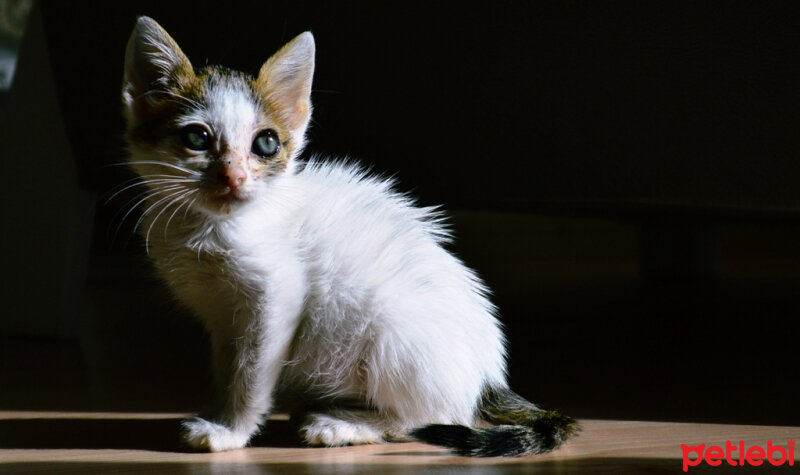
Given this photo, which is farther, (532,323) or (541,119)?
(532,323)

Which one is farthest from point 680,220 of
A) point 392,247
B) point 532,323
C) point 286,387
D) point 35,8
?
point 35,8

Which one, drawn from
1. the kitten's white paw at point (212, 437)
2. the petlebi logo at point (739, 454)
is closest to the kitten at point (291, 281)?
the kitten's white paw at point (212, 437)

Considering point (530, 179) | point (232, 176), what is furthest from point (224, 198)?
point (530, 179)

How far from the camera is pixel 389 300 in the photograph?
1162mm

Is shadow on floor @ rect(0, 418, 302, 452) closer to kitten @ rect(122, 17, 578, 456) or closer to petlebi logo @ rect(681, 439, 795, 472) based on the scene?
kitten @ rect(122, 17, 578, 456)

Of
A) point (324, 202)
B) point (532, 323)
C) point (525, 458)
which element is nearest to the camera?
point (525, 458)

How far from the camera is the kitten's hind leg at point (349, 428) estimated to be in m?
1.15

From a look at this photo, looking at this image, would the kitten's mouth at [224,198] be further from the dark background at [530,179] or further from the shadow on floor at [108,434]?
the dark background at [530,179]

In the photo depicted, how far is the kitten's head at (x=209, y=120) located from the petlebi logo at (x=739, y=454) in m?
0.65

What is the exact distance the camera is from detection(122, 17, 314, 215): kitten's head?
1079mm

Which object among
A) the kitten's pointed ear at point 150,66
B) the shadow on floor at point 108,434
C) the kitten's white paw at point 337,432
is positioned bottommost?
the shadow on floor at point 108,434

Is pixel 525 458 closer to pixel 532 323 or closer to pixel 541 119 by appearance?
pixel 541 119

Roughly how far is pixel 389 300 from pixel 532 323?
103 centimetres

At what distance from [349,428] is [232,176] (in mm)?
366
